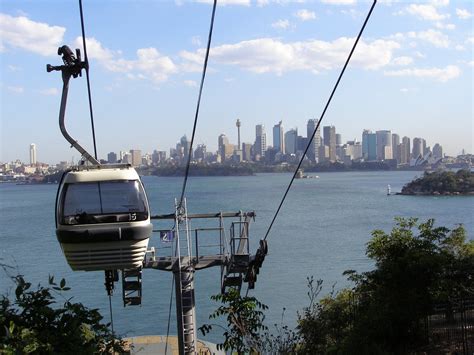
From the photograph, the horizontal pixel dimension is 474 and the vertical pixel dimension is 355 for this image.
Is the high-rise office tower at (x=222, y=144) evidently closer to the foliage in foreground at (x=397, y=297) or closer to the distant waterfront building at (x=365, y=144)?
the distant waterfront building at (x=365, y=144)

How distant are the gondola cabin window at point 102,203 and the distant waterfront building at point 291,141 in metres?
129

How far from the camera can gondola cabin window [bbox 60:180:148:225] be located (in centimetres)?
439

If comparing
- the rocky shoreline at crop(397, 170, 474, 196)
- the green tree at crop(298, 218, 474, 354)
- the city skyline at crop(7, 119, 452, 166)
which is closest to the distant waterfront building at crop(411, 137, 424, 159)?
the city skyline at crop(7, 119, 452, 166)

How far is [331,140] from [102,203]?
451 ft

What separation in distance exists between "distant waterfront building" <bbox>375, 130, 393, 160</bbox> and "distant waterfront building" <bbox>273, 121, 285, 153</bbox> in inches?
896

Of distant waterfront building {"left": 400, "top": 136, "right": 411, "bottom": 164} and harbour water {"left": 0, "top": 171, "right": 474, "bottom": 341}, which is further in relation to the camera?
distant waterfront building {"left": 400, "top": 136, "right": 411, "bottom": 164}

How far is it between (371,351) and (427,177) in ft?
198

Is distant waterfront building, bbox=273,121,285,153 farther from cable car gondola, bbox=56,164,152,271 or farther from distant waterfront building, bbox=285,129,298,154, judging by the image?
cable car gondola, bbox=56,164,152,271

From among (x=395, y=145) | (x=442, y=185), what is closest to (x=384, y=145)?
(x=395, y=145)

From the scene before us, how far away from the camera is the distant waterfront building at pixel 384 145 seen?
139875 mm

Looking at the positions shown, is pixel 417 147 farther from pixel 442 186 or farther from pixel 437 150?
pixel 442 186

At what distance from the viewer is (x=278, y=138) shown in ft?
474

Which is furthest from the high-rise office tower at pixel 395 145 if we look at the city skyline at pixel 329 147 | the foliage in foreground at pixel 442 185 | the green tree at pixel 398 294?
the green tree at pixel 398 294

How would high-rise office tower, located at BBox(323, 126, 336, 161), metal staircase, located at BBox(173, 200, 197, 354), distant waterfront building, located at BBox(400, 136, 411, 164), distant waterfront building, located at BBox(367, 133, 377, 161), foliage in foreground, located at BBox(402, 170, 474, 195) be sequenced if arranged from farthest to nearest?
distant waterfront building, located at BBox(367, 133, 377, 161)
high-rise office tower, located at BBox(323, 126, 336, 161)
distant waterfront building, located at BBox(400, 136, 411, 164)
foliage in foreground, located at BBox(402, 170, 474, 195)
metal staircase, located at BBox(173, 200, 197, 354)
